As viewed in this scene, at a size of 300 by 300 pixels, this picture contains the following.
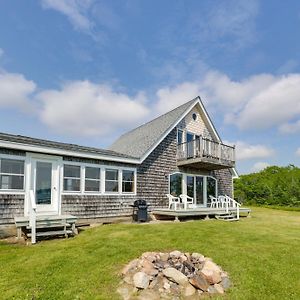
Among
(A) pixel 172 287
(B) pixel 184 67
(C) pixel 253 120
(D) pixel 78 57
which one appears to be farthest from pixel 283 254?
(C) pixel 253 120

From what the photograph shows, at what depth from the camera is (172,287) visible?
5.23m

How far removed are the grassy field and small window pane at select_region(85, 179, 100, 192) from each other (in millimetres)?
2437

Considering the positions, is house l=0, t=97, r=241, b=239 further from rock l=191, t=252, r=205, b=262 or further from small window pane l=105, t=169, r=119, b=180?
rock l=191, t=252, r=205, b=262

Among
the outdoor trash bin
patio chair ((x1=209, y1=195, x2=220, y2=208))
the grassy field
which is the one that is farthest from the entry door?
patio chair ((x1=209, y1=195, x2=220, y2=208))

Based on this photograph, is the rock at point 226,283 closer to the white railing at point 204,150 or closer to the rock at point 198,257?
the rock at point 198,257

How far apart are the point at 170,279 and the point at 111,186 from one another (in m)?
7.73

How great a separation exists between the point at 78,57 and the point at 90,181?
7790 millimetres

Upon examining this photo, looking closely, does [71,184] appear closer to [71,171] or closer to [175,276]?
[71,171]

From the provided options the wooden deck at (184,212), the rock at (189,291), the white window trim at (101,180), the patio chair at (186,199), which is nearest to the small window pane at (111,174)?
the white window trim at (101,180)

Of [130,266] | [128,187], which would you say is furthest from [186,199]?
[130,266]

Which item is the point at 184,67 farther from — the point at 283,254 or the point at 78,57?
the point at 283,254

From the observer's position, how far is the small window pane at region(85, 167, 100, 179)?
39.2ft

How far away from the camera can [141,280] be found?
5.25 meters

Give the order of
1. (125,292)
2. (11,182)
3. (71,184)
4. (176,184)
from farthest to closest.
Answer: (176,184), (71,184), (11,182), (125,292)
